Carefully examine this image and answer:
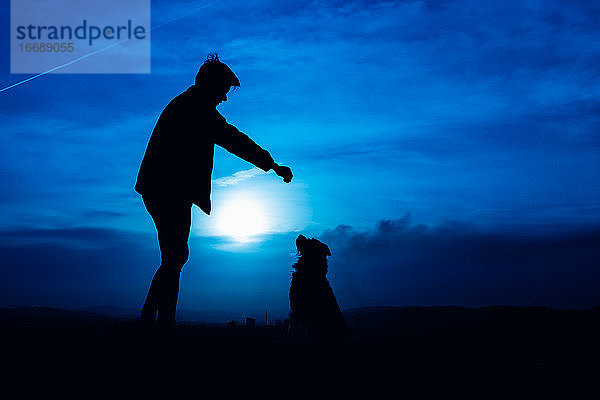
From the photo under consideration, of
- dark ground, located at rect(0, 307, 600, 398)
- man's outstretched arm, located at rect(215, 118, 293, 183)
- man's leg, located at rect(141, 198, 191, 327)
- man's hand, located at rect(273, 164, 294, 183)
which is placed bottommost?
dark ground, located at rect(0, 307, 600, 398)

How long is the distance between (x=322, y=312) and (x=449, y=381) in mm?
3420

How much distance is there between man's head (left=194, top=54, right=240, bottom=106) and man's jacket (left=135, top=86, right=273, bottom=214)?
96mm

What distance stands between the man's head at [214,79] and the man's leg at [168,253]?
131cm

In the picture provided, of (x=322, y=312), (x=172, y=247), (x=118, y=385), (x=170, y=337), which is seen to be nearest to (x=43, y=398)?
(x=118, y=385)

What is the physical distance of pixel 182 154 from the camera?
542cm

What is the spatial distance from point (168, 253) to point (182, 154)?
1120 mm

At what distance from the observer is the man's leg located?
5.30 meters

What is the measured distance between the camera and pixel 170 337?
16.3 ft

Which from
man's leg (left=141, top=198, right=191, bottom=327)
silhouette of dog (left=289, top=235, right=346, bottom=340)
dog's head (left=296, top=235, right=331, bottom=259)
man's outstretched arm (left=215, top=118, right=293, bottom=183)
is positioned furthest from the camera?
dog's head (left=296, top=235, right=331, bottom=259)

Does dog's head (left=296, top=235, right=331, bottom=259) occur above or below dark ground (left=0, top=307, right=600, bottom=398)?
above

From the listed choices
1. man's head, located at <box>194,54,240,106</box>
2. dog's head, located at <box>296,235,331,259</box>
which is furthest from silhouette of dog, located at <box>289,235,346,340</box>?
man's head, located at <box>194,54,240,106</box>

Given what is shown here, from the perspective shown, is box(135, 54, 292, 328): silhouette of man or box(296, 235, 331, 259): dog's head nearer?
box(135, 54, 292, 328): silhouette of man

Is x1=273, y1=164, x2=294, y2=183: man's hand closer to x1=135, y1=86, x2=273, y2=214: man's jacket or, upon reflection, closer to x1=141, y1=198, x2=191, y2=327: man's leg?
x1=135, y1=86, x2=273, y2=214: man's jacket

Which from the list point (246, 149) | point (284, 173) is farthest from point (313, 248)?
point (246, 149)
